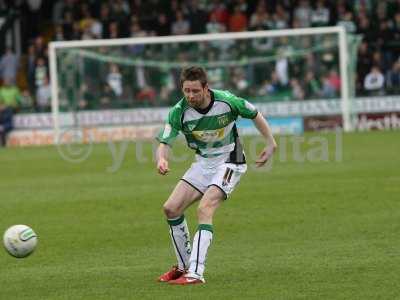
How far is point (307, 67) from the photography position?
28547 mm

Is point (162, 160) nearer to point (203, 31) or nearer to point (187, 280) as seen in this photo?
point (187, 280)

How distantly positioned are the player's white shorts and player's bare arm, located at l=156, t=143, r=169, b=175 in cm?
32

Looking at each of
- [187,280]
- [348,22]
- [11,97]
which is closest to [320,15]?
[348,22]

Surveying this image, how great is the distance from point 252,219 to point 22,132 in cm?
1649

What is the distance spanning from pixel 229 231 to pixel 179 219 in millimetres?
3134

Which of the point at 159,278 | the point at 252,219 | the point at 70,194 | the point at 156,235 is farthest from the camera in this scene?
the point at 70,194

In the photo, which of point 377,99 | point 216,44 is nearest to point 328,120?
point 377,99

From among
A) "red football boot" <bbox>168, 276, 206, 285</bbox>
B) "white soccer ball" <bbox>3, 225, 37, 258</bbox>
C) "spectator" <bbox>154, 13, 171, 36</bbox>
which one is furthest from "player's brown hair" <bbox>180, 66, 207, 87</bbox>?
"spectator" <bbox>154, 13, 171, 36</bbox>

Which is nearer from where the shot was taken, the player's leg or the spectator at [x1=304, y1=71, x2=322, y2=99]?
the player's leg

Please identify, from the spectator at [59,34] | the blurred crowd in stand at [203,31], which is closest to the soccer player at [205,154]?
the blurred crowd in stand at [203,31]

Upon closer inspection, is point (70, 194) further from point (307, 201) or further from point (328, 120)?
point (328, 120)

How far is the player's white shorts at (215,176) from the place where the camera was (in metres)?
9.41

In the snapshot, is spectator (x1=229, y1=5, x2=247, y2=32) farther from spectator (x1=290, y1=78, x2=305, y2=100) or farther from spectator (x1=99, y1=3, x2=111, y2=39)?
spectator (x1=290, y1=78, x2=305, y2=100)

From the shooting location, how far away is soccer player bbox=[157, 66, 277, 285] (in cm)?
938
